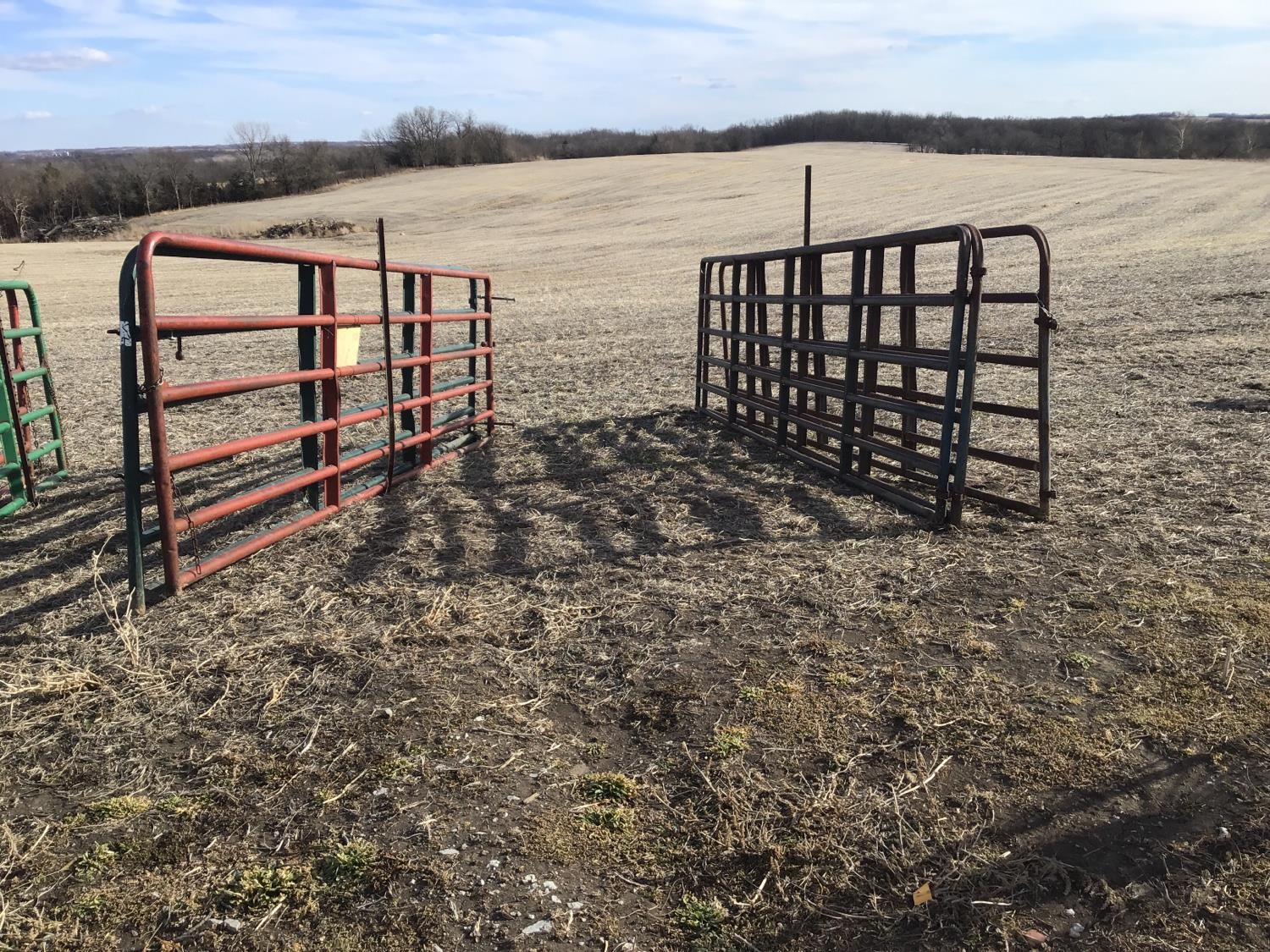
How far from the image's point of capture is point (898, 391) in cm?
652

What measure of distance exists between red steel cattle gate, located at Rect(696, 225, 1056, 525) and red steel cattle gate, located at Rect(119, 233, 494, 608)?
2497 mm

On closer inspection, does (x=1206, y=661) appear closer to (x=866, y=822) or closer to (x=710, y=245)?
(x=866, y=822)

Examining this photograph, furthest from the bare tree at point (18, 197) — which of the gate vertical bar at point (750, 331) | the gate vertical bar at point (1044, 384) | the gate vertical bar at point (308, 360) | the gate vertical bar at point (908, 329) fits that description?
the gate vertical bar at point (1044, 384)

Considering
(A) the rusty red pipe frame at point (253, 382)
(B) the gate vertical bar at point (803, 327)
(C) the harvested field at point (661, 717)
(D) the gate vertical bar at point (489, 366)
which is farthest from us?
(D) the gate vertical bar at point (489, 366)

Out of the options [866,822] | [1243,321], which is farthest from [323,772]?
[1243,321]

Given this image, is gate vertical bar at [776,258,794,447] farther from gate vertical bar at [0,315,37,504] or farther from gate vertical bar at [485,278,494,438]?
gate vertical bar at [0,315,37,504]

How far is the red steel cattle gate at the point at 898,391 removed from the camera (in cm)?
515

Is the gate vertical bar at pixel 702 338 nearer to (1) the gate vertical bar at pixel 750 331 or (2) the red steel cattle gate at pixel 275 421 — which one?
(1) the gate vertical bar at pixel 750 331

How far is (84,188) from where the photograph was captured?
215ft

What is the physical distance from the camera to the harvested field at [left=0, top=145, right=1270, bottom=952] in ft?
7.77

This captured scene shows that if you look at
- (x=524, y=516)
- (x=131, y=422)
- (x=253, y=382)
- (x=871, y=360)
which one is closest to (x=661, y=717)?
(x=524, y=516)

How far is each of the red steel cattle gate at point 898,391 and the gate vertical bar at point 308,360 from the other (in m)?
3.39

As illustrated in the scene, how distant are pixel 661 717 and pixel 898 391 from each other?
13.3 ft

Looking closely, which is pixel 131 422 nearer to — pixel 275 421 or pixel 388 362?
pixel 388 362
